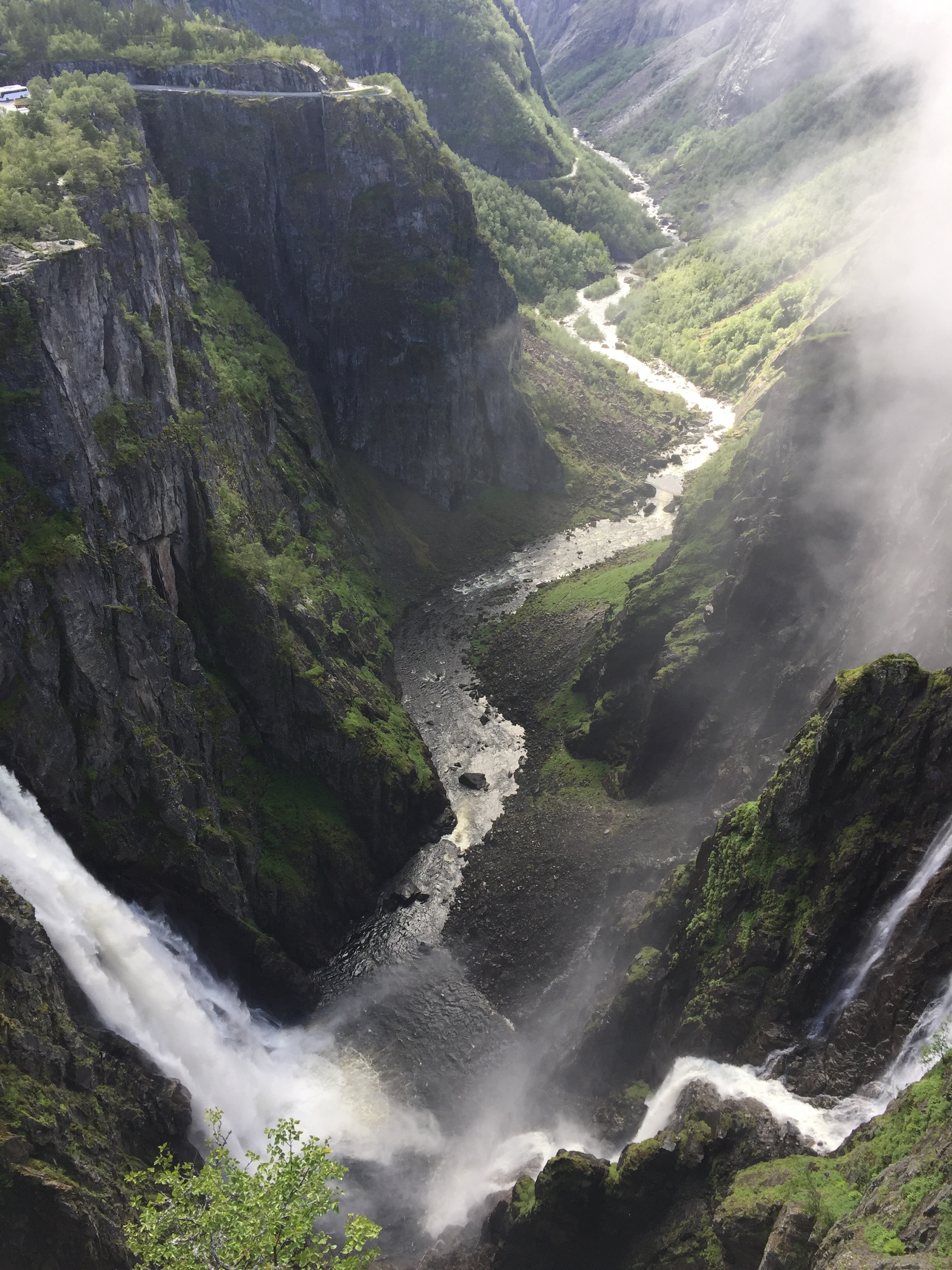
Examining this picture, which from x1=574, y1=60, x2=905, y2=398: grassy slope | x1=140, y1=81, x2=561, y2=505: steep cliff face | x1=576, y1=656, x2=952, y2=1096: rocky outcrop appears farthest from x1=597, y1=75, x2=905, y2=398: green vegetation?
x1=576, y1=656, x2=952, y2=1096: rocky outcrop

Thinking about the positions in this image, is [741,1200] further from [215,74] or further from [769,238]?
[769,238]

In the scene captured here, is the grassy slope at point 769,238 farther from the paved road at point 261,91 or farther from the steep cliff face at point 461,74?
the paved road at point 261,91

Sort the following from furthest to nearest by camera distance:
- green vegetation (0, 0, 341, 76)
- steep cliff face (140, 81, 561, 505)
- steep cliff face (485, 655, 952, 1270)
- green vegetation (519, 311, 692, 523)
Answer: green vegetation (519, 311, 692, 523)
steep cliff face (140, 81, 561, 505)
green vegetation (0, 0, 341, 76)
steep cliff face (485, 655, 952, 1270)

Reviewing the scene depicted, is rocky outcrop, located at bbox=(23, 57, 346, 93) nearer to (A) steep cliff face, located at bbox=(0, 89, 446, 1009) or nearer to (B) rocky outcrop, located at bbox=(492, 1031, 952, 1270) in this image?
(A) steep cliff face, located at bbox=(0, 89, 446, 1009)

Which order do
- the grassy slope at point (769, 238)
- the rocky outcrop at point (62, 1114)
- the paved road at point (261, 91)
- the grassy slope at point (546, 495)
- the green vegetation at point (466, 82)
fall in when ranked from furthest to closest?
the green vegetation at point (466, 82) < the grassy slope at point (769, 238) < the grassy slope at point (546, 495) < the paved road at point (261, 91) < the rocky outcrop at point (62, 1114)

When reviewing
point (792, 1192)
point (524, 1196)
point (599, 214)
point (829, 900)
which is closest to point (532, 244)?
point (599, 214)

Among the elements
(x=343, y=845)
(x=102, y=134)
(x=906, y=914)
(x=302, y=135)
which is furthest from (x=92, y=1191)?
(x=302, y=135)

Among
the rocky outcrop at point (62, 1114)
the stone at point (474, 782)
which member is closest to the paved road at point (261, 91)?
the stone at point (474, 782)
